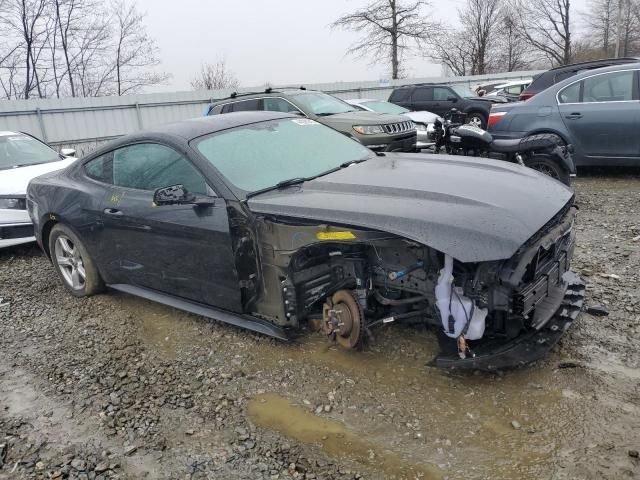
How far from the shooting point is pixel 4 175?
21.4 feet

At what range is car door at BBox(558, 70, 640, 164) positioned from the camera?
6.84 m

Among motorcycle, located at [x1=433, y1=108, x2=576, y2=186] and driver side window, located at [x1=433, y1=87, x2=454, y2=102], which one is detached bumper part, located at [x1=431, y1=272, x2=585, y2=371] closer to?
motorcycle, located at [x1=433, y1=108, x2=576, y2=186]

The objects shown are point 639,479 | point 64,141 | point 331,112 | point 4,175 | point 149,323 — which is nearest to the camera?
point 639,479

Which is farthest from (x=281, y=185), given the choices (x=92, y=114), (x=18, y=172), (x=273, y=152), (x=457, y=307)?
(x=92, y=114)

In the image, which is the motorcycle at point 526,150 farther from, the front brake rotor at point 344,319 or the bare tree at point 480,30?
the bare tree at point 480,30

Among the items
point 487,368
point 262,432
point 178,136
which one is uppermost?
point 178,136

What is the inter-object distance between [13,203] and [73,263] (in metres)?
1.97

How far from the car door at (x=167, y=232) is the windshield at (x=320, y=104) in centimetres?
569

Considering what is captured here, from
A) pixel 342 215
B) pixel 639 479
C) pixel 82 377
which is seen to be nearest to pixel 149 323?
pixel 82 377

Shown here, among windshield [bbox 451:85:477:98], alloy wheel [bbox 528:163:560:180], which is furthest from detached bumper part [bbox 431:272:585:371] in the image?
windshield [bbox 451:85:477:98]

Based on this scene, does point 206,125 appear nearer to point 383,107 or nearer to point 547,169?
point 547,169

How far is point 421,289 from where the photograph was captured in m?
2.98

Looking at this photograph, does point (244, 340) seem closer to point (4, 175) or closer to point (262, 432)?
point (262, 432)

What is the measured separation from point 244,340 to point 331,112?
674cm
